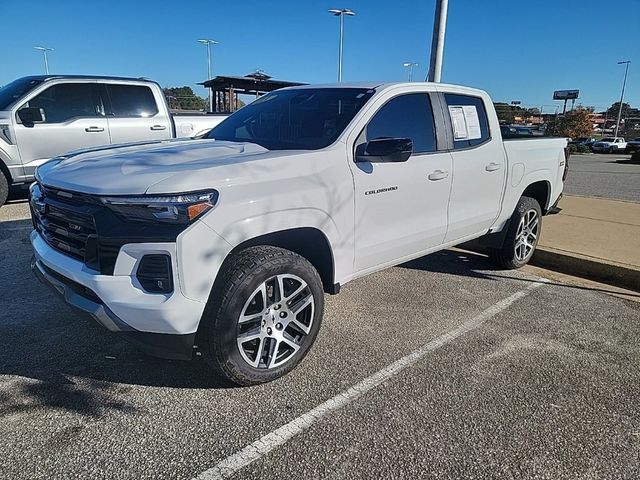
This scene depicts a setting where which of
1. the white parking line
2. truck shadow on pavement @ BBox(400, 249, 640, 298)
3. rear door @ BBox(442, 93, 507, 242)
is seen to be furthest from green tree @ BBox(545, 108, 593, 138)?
the white parking line

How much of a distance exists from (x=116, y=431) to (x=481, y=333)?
2723mm

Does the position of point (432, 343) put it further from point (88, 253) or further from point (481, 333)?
point (88, 253)

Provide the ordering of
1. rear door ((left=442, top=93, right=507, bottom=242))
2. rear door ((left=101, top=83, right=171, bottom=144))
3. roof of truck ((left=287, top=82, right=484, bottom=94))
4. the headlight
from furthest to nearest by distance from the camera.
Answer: rear door ((left=101, top=83, right=171, bottom=144)), rear door ((left=442, top=93, right=507, bottom=242)), roof of truck ((left=287, top=82, right=484, bottom=94)), the headlight

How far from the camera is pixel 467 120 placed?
4305 millimetres

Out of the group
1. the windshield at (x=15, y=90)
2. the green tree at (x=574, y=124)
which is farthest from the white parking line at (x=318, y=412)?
the green tree at (x=574, y=124)

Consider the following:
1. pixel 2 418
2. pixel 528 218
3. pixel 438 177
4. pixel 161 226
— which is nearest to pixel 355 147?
pixel 438 177

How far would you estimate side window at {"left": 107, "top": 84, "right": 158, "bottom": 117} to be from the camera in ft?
25.6

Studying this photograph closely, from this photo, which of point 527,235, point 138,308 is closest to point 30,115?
point 138,308

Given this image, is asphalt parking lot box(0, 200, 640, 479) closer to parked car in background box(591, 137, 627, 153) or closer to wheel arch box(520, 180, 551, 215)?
wheel arch box(520, 180, 551, 215)

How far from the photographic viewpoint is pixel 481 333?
12.2 ft

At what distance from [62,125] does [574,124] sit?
57299 mm

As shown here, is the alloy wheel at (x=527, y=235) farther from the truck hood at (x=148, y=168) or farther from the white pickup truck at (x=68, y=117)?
the white pickup truck at (x=68, y=117)

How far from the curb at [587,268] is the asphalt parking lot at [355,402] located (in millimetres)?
1076

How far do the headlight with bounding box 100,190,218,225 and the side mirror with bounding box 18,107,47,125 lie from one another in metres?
5.85
